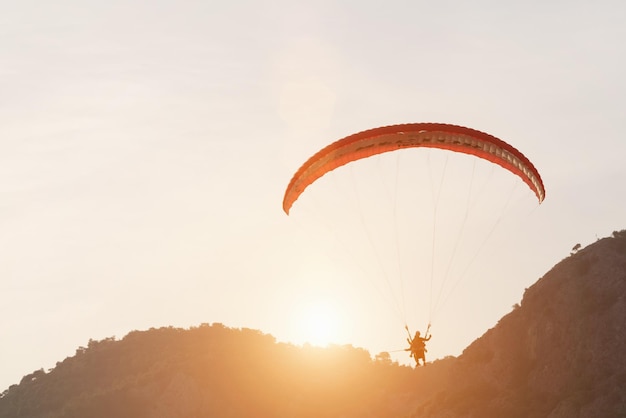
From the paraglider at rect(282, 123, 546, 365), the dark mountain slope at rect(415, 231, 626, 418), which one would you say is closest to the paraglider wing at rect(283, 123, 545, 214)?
the paraglider at rect(282, 123, 546, 365)

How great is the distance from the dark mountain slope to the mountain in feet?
0.33

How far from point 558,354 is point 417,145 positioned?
3533cm

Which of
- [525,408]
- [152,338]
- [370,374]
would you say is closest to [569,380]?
[525,408]

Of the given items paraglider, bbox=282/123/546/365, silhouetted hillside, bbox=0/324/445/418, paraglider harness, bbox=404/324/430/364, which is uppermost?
silhouetted hillside, bbox=0/324/445/418

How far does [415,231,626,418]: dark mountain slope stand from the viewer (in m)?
56.5

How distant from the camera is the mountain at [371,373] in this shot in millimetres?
59288

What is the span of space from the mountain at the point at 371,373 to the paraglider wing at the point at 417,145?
27527 mm

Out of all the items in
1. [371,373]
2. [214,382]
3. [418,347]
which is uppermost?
[214,382]

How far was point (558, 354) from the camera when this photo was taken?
61625 mm

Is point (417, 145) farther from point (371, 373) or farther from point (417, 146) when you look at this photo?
point (371, 373)

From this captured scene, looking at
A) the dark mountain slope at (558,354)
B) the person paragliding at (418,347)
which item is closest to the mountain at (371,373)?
the dark mountain slope at (558,354)

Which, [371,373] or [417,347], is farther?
[371,373]

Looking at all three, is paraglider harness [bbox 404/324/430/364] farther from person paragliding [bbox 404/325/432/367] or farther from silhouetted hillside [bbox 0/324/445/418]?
silhouetted hillside [bbox 0/324/445/418]

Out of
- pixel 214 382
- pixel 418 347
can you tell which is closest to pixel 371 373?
pixel 214 382
